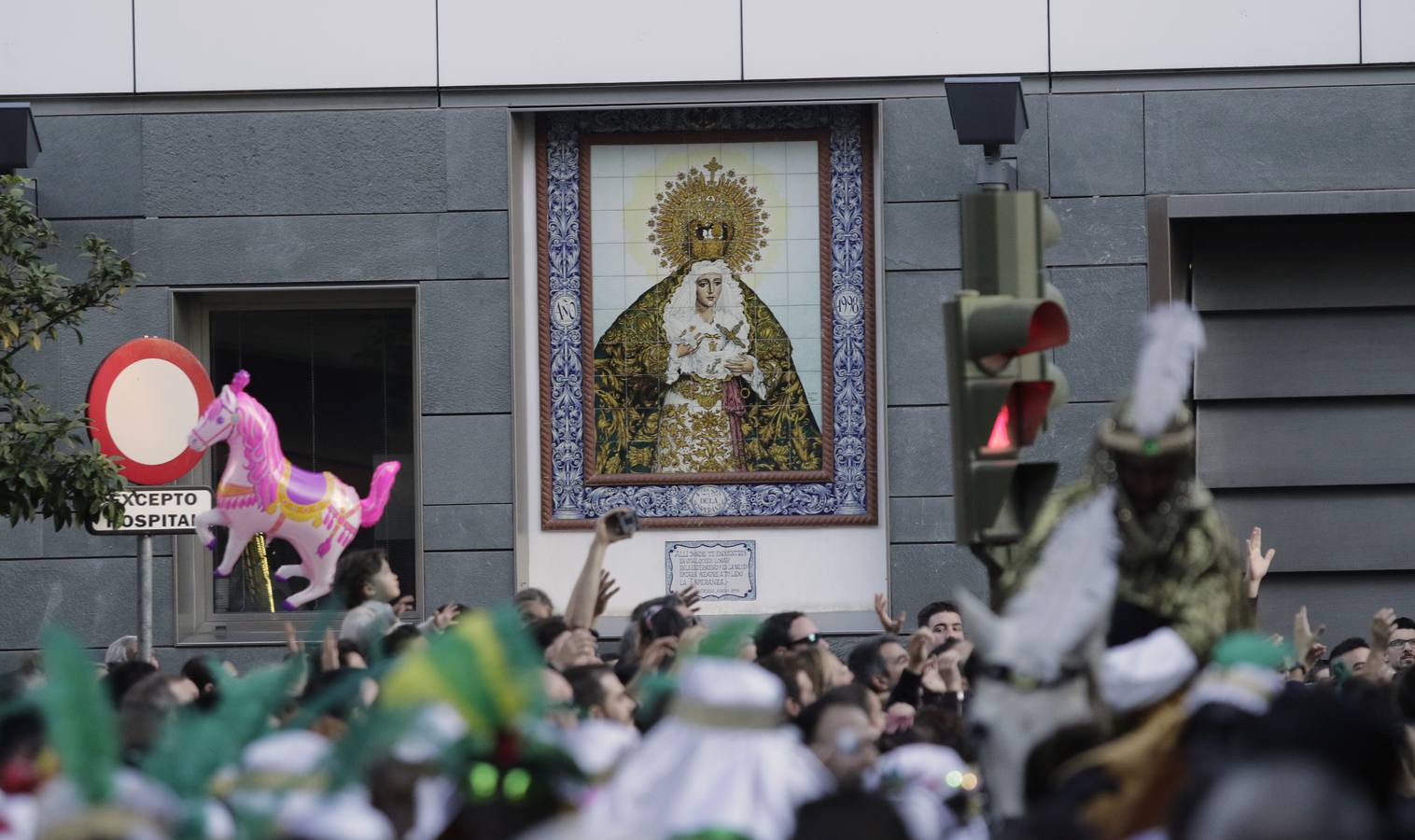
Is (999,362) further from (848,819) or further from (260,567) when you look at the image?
(260,567)

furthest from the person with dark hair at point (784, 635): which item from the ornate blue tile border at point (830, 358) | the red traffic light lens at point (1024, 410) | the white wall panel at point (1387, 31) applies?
the white wall panel at point (1387, 31)

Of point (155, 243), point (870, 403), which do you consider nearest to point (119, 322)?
point (155, 243)

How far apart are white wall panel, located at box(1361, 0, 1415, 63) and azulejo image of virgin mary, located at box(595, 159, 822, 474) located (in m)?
3.92

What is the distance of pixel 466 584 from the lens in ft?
42.4

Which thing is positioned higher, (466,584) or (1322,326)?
(1322,326)

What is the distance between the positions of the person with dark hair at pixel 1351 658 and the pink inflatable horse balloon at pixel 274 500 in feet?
16.6

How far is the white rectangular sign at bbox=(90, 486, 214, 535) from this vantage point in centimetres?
987

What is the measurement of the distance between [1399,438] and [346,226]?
22.5ft

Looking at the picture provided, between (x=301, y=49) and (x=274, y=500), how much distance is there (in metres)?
3.63

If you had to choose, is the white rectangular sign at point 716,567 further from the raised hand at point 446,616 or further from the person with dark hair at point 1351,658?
the person with dark hair at point 1351,658

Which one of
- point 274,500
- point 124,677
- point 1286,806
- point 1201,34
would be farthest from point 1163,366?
point 1201,34

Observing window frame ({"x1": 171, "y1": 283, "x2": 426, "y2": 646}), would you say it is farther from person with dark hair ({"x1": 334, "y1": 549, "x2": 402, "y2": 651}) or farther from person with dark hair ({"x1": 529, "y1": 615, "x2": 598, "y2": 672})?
person with dark hair ({"x1": 529, "y1": 615, "x2": 598, "y2": 672})

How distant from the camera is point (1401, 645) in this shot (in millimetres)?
10617

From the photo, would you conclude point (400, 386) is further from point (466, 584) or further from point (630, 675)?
point (630, 675)
